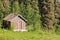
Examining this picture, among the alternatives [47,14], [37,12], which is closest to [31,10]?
[37,12]

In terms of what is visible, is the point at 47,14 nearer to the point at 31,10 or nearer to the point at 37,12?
the point at 37,12

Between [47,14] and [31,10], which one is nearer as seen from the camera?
[47,14]

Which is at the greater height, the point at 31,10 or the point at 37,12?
the point at 31,10

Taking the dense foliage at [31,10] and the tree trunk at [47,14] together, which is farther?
the dense foliage at [31,10]

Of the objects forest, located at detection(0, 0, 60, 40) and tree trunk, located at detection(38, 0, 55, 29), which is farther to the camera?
forest, located at detection(0, 0, 60, 40)

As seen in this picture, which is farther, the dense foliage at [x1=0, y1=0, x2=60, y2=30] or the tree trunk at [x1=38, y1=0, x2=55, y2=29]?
the dense foliage at [x1=0, y1=0, x2=60, y2=30]

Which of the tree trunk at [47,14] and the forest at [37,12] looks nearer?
the tree trunk at [47,14]

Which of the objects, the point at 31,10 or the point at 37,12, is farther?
the point at 37,12

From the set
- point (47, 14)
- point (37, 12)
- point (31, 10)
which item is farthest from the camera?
point (37, 12)

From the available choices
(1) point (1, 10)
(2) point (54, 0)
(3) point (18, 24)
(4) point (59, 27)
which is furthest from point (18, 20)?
(2) point (54, 0)

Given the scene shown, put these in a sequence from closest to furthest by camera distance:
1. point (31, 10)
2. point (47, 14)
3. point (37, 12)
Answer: point (47, 14) → point (31, 10) → point (37, 12)

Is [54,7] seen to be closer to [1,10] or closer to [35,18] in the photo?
[35,18]

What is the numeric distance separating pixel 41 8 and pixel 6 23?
8420mm

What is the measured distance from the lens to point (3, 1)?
143 feet
